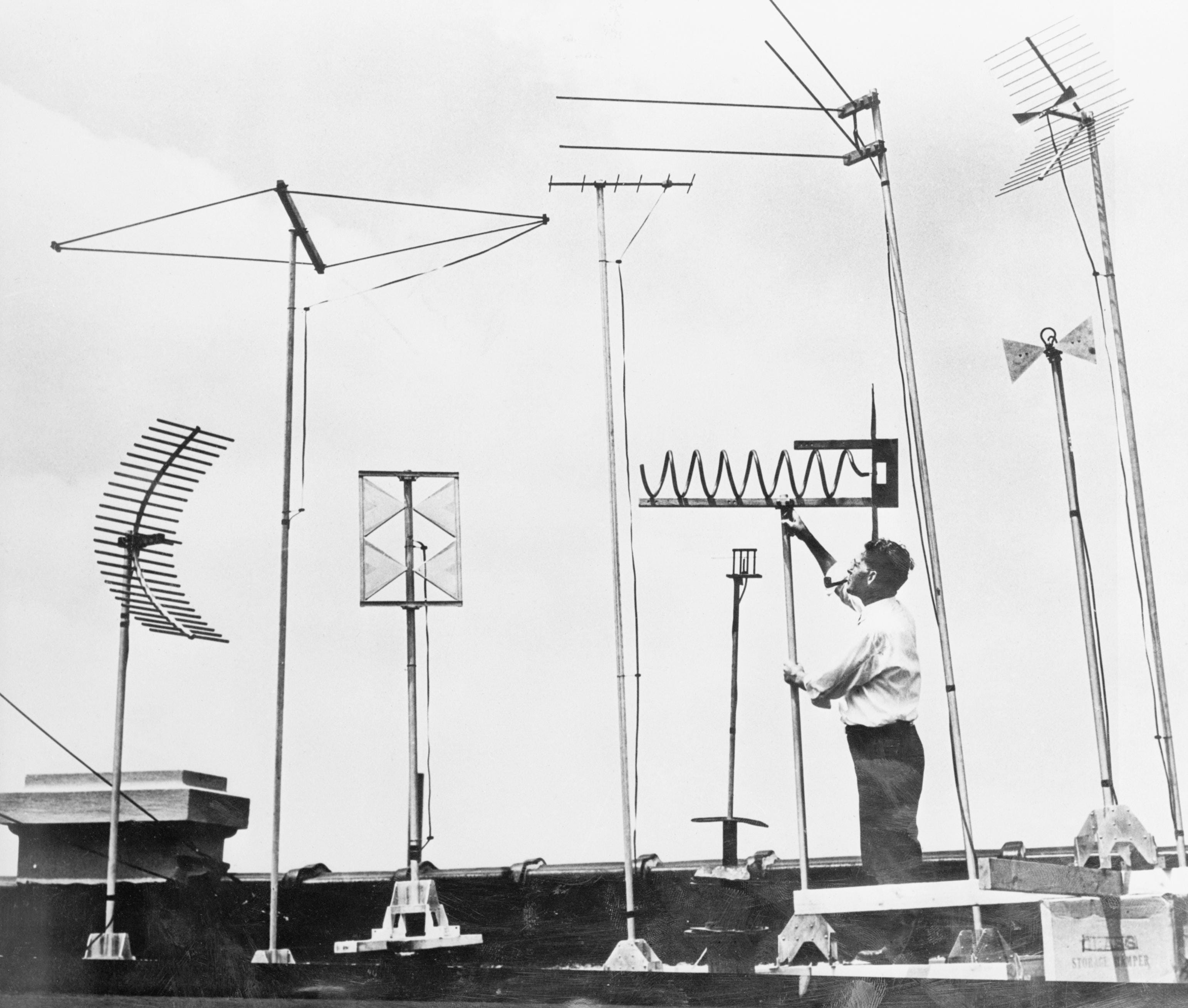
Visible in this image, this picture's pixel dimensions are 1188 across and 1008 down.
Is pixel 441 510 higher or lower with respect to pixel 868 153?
lower

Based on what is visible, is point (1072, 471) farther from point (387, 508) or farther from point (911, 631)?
point (387, 508)

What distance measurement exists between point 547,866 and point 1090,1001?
2180mm

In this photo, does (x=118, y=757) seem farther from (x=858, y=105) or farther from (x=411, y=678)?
(x=858, y=105)

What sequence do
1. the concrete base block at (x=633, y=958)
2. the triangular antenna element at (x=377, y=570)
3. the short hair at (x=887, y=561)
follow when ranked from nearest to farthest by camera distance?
the concrete base block at (x=633, y=958), the short hair at (x=887, y=561), the triangular antenna element at (x=377, y=570)

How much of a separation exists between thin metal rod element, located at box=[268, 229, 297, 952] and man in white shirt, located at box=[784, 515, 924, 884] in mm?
1980

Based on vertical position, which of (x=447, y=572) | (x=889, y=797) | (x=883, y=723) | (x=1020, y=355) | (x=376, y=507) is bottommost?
(x=889, y=797)

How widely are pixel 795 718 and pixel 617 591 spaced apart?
2.83ft

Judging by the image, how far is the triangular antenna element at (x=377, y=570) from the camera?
5.78 metres

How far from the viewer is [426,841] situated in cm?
579

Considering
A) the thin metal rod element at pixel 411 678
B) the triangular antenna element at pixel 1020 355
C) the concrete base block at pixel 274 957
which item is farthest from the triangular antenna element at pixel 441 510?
the triangular antenna element at pixel 1020 355

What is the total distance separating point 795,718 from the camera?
5.29 m

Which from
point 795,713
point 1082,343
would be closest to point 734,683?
point 795,713

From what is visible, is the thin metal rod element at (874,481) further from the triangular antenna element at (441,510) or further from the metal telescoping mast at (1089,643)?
the triangular antenna element at (441,510)

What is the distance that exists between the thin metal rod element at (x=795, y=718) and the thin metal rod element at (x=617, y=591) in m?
0.64
